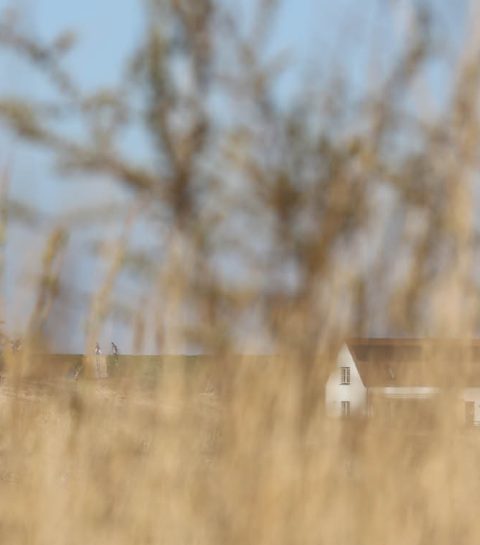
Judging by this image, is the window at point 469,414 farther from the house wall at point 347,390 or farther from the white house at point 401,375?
the house wall at point 347,390

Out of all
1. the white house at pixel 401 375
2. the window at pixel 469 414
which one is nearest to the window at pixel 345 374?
the white house at pixel 401 375

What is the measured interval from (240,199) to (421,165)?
0.39 m

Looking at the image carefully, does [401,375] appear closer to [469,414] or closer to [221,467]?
[469,414]

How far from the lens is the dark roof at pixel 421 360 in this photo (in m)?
2.47

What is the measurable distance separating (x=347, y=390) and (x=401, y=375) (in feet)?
0.48

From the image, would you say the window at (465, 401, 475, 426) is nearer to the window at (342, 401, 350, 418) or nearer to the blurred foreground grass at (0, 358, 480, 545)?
the blurred foreground grass at (0, 358, 480, 545)

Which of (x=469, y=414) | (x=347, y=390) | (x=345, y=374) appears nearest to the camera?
(x=345, y=374)

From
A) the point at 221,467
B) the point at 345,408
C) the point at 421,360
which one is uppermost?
the point at 421,360

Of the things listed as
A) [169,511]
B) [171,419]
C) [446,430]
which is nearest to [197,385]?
[171,419]

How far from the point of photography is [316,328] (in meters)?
2.43

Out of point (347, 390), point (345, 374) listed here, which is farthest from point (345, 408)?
point (345, 374)

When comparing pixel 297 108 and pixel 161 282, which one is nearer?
pixel 161 282

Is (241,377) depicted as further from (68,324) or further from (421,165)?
(421,165)

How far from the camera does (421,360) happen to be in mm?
2516
